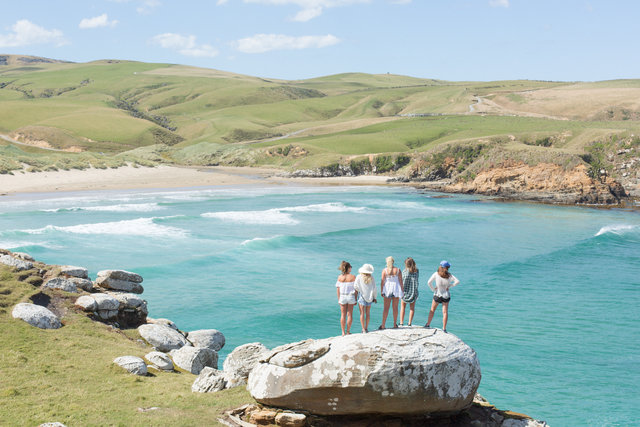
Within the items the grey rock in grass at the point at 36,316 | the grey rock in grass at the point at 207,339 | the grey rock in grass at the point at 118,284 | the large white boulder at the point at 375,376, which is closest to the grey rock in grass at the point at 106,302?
the grey rock in grass at the point at 118,284

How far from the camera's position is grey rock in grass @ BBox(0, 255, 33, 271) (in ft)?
56.9

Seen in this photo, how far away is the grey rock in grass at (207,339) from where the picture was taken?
17.0 metres

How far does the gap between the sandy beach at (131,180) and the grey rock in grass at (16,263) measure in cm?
4900

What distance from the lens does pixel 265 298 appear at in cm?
2419

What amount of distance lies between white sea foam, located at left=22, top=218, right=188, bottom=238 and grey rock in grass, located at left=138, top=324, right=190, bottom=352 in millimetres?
21800

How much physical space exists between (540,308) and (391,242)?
14322mm

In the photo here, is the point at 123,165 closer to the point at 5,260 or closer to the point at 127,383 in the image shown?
the point at 5,260

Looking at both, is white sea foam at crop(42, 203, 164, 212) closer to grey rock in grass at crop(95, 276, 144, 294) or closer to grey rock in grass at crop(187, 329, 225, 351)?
grey rock in grass at crop(95, 276, 144, 294)

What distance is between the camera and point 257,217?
4788cm

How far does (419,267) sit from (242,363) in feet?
60.4

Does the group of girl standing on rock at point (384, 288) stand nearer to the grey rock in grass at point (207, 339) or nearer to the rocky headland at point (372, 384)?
the rocky headland at point (372, 384)

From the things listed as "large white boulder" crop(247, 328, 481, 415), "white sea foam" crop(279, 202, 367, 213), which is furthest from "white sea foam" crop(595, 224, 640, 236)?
"large white boulder" crop(247, 328, 481, 415)

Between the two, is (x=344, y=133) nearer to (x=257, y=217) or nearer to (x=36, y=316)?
(x=257, y=217)

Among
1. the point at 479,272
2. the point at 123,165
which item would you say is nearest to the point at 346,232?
the point at 479,272
